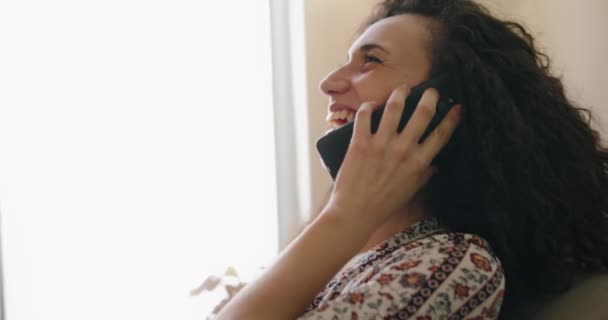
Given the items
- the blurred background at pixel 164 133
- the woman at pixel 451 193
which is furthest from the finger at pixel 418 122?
the blurred background at pixel 164 133

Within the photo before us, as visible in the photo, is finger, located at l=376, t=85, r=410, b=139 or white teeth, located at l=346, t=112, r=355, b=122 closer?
finger, located at l=376, t=85, r=410, b=139

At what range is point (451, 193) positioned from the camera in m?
0.94

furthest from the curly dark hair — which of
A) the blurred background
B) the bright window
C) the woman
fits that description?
the bright window

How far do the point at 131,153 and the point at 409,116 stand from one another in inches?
39.7

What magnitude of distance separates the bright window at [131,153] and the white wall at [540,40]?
20 centimetres

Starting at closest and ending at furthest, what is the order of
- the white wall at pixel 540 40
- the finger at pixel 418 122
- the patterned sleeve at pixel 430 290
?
the patterned sleeve at pixel 430 290 → the finger at pixel 418 122 → the white wall at pixel 540 40

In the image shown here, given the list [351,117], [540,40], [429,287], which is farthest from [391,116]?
[540,40]

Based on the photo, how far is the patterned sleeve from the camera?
72cm

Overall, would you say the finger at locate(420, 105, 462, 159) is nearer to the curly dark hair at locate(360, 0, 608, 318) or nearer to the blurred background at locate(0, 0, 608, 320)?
the curly dark hair at locate(360, 0, 608, 318)

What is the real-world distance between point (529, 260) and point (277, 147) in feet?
3.51

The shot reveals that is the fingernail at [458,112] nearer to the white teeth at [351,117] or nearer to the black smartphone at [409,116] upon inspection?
the black smartphone at [409,116]

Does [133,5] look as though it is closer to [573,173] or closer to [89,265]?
[89,265]

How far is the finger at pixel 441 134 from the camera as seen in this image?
2.83 feet

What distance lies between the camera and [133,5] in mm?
1682
